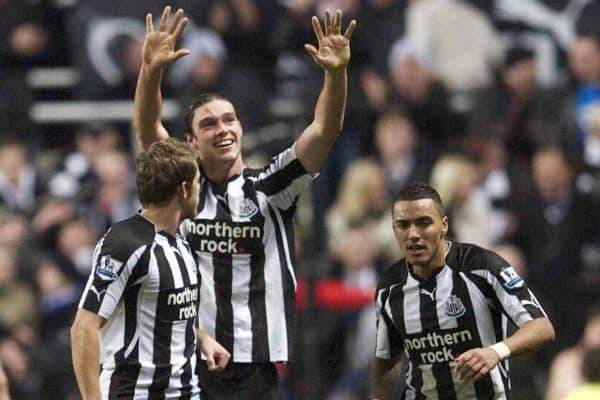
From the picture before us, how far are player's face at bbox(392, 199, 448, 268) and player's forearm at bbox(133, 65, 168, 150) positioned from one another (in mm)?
1221

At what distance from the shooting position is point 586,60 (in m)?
11.3

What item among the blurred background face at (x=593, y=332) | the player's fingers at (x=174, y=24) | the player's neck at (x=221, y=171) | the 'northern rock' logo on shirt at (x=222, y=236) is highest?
the player's fingers at (x=174, y=24)

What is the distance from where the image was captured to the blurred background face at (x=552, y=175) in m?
11.1

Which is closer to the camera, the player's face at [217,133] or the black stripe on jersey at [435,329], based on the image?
the black stripe on jersey at [435,329]

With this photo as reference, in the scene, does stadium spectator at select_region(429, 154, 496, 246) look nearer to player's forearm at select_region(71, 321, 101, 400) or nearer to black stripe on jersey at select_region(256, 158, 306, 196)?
black stripe on jersey at select_region(256, 158, 306, 196)

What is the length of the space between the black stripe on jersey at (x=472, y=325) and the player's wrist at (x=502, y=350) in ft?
1.03

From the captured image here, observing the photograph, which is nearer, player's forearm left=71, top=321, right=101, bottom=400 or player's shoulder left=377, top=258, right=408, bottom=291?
player's forearm left=71, top=321, right=101, bottom=400

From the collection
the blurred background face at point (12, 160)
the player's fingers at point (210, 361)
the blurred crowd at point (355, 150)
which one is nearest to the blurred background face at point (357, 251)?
the blurred crowd at point (355, 150)

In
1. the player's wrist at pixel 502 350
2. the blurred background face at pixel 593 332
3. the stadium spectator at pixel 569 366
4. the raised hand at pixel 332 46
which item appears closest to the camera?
the player's wrist at pixel 502 350

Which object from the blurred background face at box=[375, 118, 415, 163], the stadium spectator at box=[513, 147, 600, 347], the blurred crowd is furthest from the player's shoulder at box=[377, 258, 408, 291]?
the blurred background face at box=[375, 118, 415, 163]

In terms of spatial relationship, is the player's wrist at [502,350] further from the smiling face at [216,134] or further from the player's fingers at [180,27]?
the player's fingers at [180,27]

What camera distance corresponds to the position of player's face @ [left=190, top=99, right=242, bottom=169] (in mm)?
7109

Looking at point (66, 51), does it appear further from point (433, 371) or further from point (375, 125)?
point (433, 371)

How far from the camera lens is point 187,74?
12008 mm
